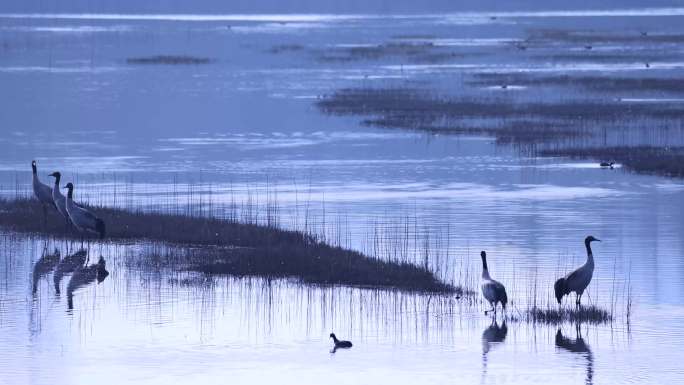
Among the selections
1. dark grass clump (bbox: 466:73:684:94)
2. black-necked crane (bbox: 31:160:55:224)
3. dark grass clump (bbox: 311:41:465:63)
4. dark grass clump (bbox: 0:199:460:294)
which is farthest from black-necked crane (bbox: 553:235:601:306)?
dark grass clump (bbox: 311:41:465:63)

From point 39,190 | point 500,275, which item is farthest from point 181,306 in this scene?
point 39,190

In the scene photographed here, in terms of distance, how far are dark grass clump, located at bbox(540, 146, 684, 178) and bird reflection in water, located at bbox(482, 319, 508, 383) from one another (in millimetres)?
15728

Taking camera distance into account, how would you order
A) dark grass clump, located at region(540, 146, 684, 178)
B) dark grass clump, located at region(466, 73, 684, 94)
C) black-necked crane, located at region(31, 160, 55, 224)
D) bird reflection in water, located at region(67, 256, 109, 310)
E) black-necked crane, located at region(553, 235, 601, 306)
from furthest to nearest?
dark grass clump, located at region(466, 73, 684, 94)
dark grass clump, located at region(540, 146, 684, 178)
black-necked crane, located at region(31, 160, 55, 224)
bird reflection in water, located at region(67, 256, 109, 310)
black-necked crane, located at region(553, 235, 601, 306)

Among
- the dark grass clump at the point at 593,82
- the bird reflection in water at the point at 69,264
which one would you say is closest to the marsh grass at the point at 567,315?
the bird reflection in water at the point at 69,264

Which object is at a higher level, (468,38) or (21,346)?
(468,38)

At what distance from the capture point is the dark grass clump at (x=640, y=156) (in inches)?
1309

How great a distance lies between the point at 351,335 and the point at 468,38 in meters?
80.5

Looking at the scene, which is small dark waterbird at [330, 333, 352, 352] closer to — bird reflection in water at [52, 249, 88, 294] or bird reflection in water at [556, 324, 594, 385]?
bird reflection in water at [556, 324, 594, 385]

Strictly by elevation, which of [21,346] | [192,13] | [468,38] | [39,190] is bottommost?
[21,346]

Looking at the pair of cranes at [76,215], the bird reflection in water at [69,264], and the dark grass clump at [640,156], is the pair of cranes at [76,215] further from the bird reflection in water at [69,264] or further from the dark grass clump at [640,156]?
the dark grass clump at [640,156]

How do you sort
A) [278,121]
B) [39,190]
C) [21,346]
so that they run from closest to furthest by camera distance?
[21,346] → [39,190] → [278,121]

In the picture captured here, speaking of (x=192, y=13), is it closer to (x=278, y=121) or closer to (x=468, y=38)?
(x=468, y=38)

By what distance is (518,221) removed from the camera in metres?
26.6

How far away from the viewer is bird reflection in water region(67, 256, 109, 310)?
799 inches
